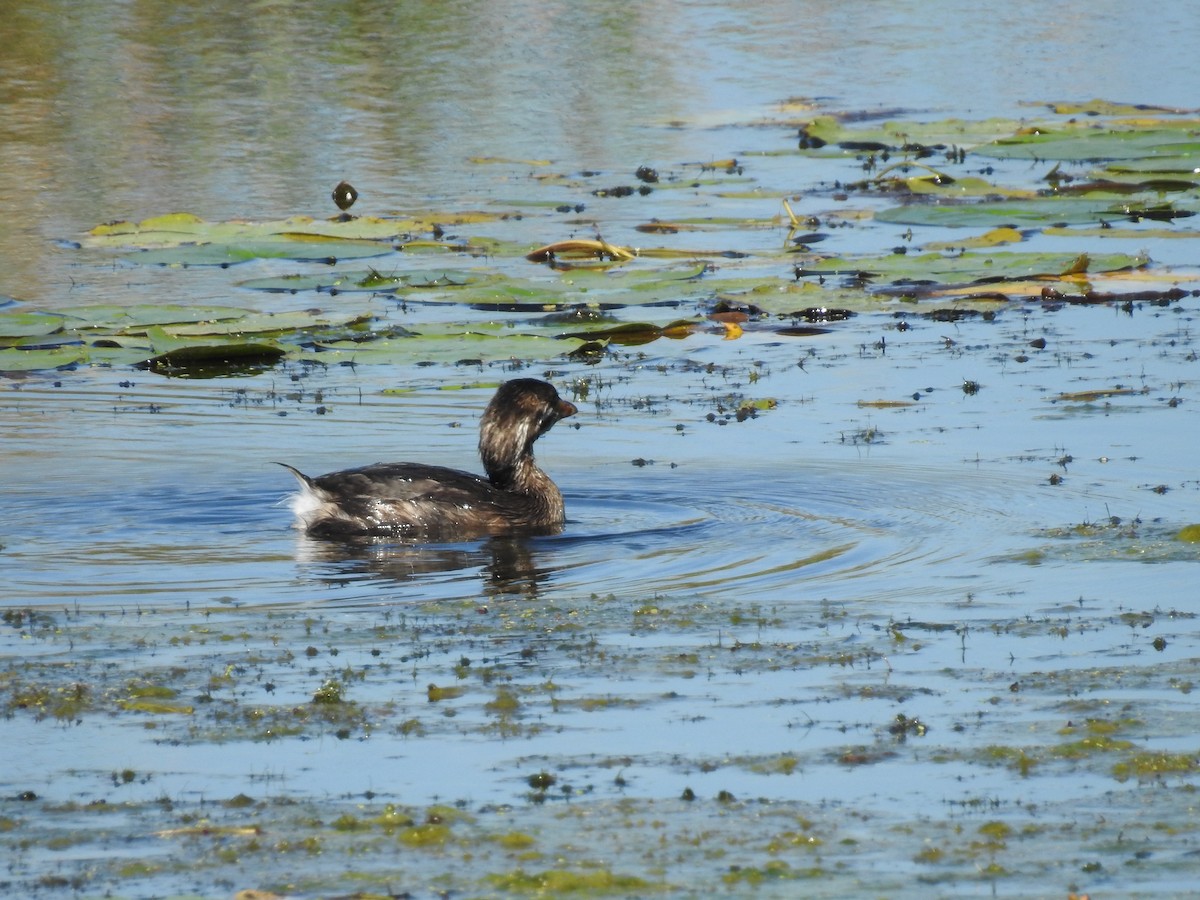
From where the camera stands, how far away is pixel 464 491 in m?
9.60

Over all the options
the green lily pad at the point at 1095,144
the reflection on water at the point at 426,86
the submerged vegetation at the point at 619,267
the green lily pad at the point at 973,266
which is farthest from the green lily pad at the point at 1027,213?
the reflection on water at the point at 426,86

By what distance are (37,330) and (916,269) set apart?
5589 mm

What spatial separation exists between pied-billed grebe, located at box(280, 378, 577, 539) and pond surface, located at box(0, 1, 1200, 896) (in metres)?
0.18

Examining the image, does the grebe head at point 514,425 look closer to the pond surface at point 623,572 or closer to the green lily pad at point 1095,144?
the pond surface at point 623,572

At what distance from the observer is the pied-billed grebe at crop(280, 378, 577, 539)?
929cm

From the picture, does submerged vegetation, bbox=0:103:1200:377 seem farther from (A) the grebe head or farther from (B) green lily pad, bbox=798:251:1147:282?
(A) the grebe head

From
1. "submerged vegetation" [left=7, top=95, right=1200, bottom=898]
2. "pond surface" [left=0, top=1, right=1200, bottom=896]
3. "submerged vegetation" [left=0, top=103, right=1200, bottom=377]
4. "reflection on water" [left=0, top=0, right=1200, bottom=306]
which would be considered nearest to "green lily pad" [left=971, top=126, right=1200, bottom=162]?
"submerged vegetation" [left=0, top=103, right=1200, bottom=377]

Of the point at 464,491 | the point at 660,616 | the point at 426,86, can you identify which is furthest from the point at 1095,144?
the point at 660,616

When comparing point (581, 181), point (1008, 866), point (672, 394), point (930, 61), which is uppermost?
point (930, 61)

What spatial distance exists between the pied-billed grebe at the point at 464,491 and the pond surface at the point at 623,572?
177 millimetres

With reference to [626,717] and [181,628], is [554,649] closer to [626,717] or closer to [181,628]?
[626,717]

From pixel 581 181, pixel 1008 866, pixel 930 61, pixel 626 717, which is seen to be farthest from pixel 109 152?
pixel 1008 866

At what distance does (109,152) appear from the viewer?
20062 millimetres

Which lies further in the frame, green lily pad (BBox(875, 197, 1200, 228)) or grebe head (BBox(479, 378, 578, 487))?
green lily pad (BBox(875, 197, 1200, 228))
